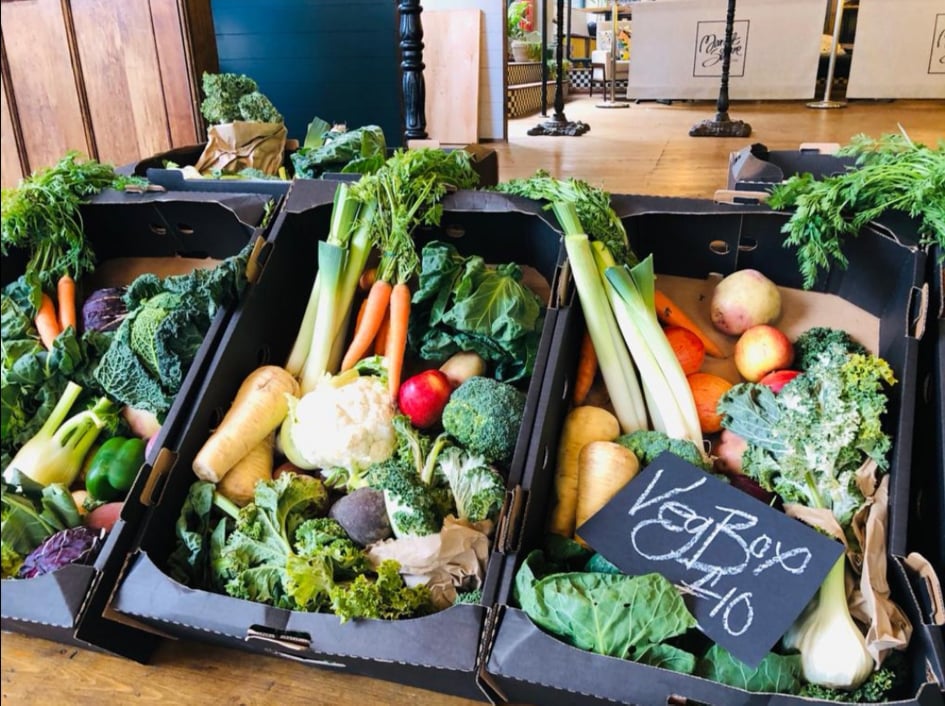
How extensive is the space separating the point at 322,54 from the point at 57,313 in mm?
2744

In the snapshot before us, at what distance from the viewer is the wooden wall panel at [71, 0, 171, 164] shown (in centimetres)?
121

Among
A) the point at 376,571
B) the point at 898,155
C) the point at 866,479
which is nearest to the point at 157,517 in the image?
the point at 376,571

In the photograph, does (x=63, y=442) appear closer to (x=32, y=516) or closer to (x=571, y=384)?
(x=32, y=516)

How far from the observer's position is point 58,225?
1440 millimetres

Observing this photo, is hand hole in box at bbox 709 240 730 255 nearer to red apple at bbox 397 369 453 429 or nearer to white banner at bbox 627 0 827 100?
red apple at bbox 397 369 453 429

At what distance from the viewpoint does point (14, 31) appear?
729 millimetres

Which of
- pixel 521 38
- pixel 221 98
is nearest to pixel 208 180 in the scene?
pixel 221 98

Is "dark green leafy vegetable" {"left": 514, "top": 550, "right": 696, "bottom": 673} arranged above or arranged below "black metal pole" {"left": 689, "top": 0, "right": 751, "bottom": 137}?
below

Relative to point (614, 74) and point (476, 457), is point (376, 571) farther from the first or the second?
point (614, 74)

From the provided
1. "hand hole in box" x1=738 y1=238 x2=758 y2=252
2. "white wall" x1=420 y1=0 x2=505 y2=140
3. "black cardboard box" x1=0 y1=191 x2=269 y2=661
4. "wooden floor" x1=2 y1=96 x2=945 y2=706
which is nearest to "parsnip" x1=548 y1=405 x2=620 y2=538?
"wooden floor" x1=2 y1=96 x2=945 y2=706

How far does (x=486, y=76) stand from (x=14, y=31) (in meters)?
5.03

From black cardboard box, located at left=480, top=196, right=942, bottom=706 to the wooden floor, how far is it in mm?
163

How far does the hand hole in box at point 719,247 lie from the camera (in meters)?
1.37

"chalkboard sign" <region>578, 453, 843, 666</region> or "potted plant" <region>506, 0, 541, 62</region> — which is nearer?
"chalkboard sign" <region>578, 453, 843, 666</region>
